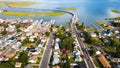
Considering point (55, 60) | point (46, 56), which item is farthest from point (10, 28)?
point (55, 60)

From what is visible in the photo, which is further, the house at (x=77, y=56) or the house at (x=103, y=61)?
the house at (x=77, y=56)

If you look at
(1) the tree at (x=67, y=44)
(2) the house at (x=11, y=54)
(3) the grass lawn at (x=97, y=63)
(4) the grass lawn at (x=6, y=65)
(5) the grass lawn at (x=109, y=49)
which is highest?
(1) the tree at (x=67, y=44)

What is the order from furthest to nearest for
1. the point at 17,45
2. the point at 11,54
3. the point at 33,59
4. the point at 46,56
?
the point at 17,45 < the point at 11,54 < the point at 46,56 < the point at 33,59

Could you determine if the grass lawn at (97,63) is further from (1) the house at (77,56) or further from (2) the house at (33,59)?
(2) the house at (33,59)

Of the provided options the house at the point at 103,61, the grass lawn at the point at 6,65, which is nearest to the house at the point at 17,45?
the grass lawn at the point at 6,65

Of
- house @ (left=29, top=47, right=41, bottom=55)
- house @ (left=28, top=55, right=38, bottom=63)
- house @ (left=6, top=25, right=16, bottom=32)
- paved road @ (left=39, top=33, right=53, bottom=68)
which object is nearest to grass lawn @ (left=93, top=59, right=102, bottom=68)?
paved road @ (left=39, top=33, right=53, bottom=68)

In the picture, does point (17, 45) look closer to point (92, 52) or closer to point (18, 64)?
point (18, 64)

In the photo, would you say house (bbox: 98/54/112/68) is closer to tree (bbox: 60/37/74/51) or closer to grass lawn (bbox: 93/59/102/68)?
grass lawn (bbox: 93/59/102/68)

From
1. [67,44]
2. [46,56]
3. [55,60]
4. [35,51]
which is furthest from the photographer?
[67,44]

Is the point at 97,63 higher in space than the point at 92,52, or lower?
lower

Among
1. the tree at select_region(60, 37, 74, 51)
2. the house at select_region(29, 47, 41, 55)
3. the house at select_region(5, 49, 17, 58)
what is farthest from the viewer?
the tree at select_region(60, 37, 74, 51)

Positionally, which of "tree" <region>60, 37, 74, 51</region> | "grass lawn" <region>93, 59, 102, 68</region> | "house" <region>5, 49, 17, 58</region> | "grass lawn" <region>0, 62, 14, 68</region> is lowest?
"grass lawn" <region>93, 59, 102, 68</region>

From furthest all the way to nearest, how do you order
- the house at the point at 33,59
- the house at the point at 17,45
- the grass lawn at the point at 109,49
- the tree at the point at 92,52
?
the house at the point at 17,45 < the grass lawn at the point at 109,49 < the tree at the point at 92,52 < the house at the point at 33,59
